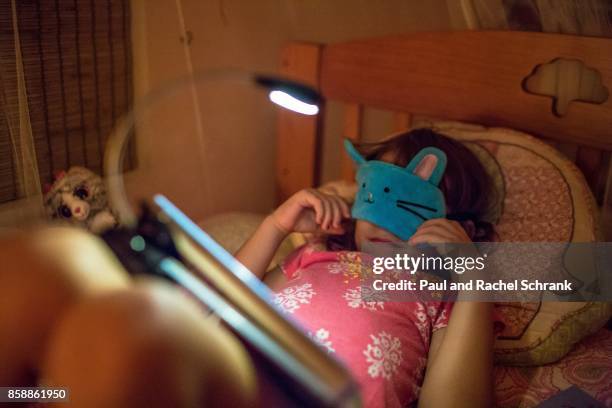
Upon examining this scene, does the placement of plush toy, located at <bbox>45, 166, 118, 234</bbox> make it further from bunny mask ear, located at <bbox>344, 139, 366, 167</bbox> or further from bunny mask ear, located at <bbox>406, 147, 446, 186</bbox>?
bunny mask ear, located at <bbox>406, 147, 446, 186</bbox>

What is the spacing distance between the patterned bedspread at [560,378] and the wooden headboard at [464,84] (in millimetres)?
404

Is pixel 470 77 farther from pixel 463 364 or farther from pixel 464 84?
pixel 463 364

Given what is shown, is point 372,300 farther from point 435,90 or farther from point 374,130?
point 374,130

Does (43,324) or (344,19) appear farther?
(344,19)

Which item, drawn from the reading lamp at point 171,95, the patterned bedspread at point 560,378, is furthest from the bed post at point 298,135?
the patterned bedspread at point 560,378

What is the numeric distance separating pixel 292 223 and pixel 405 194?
25cm

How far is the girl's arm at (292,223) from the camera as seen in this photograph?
45.7 inches

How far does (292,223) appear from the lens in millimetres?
1188

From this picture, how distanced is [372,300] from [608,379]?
1.45 ft

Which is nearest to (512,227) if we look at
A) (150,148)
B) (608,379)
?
(608,379)

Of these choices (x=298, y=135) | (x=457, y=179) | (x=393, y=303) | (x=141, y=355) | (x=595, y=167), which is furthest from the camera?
(x=298, y=135)

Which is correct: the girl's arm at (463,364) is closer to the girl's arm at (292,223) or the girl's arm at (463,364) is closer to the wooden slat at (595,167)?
the girl's arm at (292,223)

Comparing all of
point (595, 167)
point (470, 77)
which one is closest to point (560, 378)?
point (595, 167)

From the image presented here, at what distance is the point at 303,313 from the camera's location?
3.12 ft
